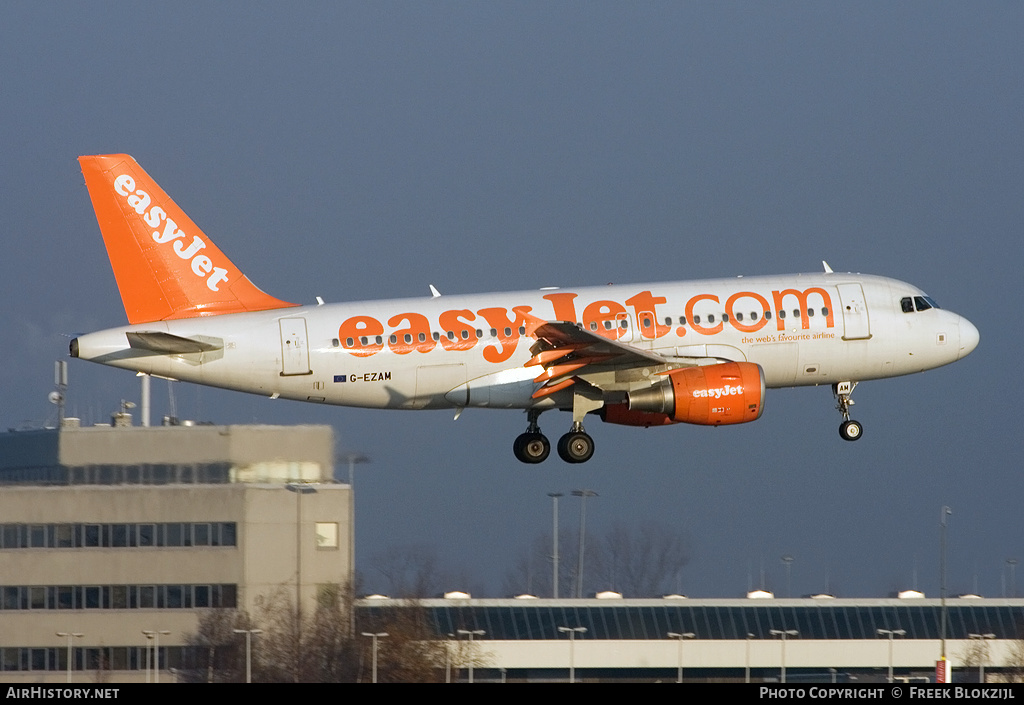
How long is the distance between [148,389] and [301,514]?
2905 centimetres

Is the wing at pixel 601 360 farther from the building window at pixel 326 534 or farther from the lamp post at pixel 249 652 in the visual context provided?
the building window at pixel 326 534

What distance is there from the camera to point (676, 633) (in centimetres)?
7644

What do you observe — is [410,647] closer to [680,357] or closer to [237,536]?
[237,536]

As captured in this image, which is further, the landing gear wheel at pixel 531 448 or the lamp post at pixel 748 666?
the lamp post at pixel 748 666

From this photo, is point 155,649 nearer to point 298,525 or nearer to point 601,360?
point 298,525

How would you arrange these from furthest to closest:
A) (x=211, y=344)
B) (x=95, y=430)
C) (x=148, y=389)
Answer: (x=148, y=389)
(x=95, y=430)
(x=211, y=344)

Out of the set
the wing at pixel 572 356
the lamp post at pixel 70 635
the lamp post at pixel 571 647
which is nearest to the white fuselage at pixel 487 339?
the wing at pixel 572 356

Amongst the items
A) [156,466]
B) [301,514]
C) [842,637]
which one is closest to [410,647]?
[301,514]

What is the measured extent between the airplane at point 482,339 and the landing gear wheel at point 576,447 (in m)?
0.04

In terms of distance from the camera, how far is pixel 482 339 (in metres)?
43.7

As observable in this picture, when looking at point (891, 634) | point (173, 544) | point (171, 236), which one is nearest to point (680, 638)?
point (891, 634)

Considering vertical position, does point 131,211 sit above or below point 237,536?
above

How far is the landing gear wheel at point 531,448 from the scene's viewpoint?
4556 centimetres

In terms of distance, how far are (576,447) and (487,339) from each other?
13.6ft
